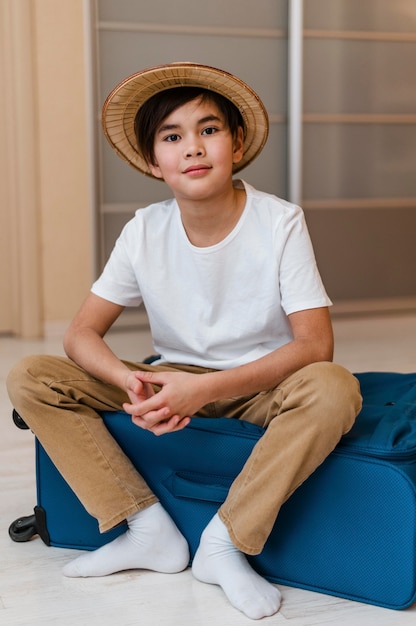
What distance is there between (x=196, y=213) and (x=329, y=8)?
227 centimetres

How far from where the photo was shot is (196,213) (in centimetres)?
166

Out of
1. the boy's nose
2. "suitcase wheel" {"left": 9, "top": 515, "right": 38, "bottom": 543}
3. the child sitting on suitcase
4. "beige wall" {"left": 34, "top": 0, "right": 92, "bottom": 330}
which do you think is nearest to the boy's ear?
the child sitting on suitcase

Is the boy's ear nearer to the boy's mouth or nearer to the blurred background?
the boy's mouth

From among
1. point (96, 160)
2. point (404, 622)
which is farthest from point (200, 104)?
point (96, 160)

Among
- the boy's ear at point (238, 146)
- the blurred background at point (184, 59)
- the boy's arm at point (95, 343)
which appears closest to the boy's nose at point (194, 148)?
the boy's ear at point (238, 146)

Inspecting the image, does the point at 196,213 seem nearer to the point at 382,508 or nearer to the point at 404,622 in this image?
the point at 382,508

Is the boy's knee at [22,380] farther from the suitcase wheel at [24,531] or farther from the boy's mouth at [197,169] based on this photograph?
the boy's mouth at [197,169]

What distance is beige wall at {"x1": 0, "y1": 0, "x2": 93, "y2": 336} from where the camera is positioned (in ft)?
11.5

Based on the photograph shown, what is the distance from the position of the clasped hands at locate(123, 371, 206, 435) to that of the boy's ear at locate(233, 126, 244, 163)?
47cm

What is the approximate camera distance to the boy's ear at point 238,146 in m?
1.69

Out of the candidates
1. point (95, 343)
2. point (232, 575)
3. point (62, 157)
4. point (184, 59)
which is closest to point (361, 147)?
point (184, 59)

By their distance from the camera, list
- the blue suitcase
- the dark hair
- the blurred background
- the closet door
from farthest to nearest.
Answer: the closet door
the blurred background
the dark hair
the blue suitcase

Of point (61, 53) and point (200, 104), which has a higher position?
point (61, 53)

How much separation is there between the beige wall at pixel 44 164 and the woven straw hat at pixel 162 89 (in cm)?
187
